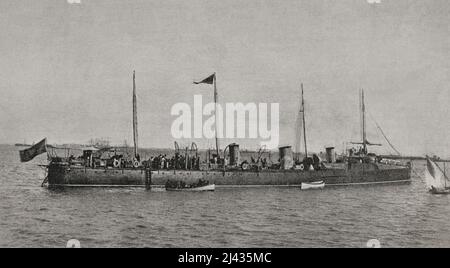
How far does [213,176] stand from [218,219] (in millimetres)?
10652

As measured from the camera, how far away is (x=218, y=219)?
59.2 ft

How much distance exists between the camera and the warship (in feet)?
88.4

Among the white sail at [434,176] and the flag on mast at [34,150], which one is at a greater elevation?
the flag on mast at [34,150]

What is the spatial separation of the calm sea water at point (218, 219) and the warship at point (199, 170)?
113 centimetres

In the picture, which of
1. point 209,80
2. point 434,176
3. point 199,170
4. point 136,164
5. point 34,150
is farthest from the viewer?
point 199,170

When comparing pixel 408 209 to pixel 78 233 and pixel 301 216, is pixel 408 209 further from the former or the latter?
pixel 78 233

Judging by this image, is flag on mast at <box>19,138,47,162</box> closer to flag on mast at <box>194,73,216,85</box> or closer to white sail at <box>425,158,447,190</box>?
flag on mast at <box>194,73,216,85</box>

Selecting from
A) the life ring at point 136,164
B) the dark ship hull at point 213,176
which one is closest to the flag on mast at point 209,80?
the dark ship hull at point 213,176

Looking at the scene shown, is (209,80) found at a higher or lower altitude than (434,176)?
higher

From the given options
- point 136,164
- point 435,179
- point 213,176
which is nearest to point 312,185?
point 213,176

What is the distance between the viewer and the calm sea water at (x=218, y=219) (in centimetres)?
1417

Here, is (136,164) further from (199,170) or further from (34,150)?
(34,150)

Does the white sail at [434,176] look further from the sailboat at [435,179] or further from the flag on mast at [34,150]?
the flag on mast at [34,150]
